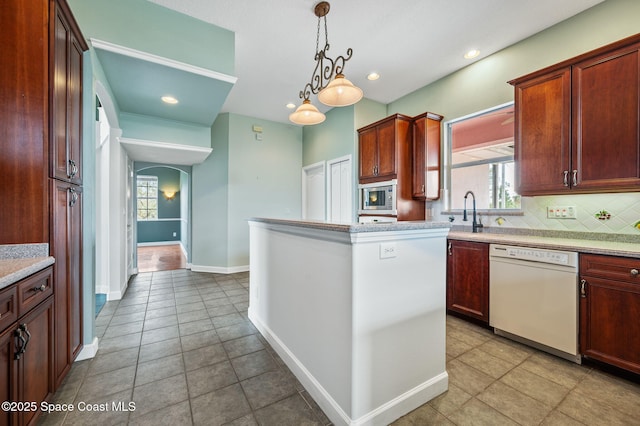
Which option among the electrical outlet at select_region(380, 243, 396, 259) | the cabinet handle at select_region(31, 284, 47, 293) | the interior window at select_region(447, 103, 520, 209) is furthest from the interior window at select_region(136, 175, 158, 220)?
the electrical outlet at select_region(380, 243, 396, 259)

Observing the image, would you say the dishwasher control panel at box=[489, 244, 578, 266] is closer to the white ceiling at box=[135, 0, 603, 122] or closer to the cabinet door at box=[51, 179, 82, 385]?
the white ceiling at box=[135, 0, 603, 122]

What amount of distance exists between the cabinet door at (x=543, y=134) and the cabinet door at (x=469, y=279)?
2.50 feet

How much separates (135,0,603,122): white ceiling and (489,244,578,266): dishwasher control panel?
2.19m

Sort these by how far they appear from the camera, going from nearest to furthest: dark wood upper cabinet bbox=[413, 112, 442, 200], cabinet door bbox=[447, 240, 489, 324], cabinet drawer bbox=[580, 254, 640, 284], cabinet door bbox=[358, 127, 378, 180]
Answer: cabinet drawer bbox=[580, 254, 640, 284], cabinet door bbox=[447, 240, 489, 324], dark wood upper cabinet bbox=[413, 112, 442, 200], cabinet door bbox=[358, 127, 378, 180]

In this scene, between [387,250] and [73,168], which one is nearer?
[387,250]

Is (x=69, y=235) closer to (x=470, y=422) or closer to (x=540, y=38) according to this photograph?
(x=470, y=422)

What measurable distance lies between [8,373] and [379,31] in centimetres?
360

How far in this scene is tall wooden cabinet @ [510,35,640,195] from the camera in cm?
191

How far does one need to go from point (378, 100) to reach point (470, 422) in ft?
14.0

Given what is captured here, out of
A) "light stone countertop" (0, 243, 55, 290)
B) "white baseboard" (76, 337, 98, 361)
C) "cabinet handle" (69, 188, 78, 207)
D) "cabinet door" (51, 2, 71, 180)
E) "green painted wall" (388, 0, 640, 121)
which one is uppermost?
"green painted wall" (388, 0, 640, 121)

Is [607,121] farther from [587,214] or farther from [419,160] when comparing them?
[419,160]

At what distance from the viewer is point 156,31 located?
7.75 ft

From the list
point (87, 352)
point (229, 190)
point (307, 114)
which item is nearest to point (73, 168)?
point (87, 352)

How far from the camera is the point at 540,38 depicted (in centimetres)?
264
